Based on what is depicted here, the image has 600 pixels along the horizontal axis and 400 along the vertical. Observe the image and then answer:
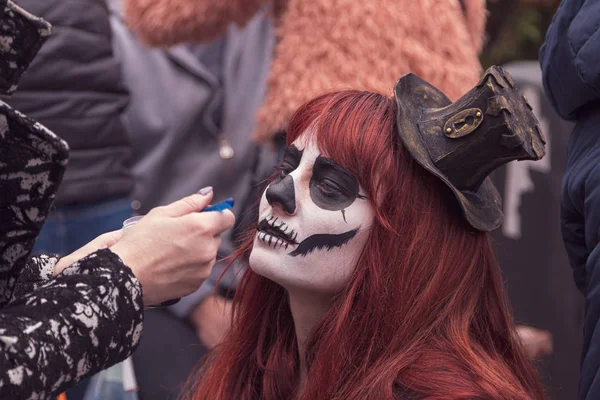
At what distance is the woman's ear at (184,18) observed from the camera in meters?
1.92

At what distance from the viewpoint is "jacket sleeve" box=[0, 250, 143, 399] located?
2.90ft

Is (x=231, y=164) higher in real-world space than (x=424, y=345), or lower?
lower

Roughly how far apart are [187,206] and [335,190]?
0.24 meters

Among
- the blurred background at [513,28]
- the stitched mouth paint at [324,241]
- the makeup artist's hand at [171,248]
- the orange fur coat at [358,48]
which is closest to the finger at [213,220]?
the makeup artist's hand at [171,248]

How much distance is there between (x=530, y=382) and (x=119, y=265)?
2.34 ft

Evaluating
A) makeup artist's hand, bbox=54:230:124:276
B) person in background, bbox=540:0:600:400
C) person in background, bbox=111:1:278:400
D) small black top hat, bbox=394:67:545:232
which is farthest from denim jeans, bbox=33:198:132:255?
person in background, bbox=540:0:600:400

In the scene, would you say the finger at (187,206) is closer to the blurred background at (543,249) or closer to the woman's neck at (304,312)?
the woman's neck at (304,312)

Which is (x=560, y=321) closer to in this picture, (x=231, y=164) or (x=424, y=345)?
(x=231, y=164)

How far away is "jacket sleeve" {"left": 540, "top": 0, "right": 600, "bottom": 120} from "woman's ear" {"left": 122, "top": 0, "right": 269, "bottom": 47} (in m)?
0.80

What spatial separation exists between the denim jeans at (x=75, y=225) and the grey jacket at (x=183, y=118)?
24 centimetres

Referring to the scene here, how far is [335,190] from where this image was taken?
4.15ft

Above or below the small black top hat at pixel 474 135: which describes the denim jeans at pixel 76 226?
below

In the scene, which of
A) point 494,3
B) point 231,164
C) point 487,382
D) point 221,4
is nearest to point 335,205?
point 487,382

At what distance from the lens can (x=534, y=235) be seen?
8.66 feet
